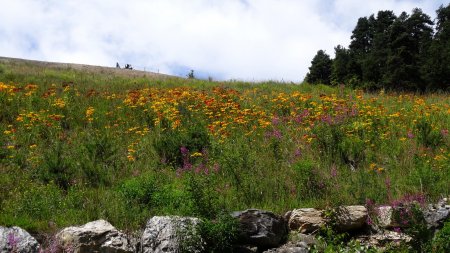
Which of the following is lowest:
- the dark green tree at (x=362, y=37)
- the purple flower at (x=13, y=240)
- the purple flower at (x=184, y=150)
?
the purple flower at (x=13, y=240)

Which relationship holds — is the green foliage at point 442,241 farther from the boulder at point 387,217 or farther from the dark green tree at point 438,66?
the dark green tree at point 438,66

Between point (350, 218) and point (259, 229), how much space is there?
115 centimetres

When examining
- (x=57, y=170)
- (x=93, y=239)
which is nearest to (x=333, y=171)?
(x=93, y=239)

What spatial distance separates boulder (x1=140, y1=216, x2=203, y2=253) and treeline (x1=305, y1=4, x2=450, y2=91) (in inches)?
1212

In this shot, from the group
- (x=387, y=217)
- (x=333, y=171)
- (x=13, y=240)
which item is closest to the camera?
(x=13, y=240)

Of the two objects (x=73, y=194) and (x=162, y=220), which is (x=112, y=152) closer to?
(x=73, y=194)

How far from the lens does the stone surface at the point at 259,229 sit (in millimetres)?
5316

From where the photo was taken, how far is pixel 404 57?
144 feet

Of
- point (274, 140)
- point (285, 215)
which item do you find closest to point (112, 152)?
point (274, 140)

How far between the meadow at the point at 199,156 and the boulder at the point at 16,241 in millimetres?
234

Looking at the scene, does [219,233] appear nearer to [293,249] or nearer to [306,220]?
[293,249]

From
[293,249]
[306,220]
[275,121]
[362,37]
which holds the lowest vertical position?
[293,249]

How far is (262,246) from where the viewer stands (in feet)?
17.6

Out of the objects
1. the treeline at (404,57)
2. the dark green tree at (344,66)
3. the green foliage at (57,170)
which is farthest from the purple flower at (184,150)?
the dark green tree at (344,66)
